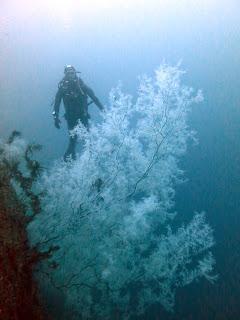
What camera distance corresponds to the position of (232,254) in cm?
828

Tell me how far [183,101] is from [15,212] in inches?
152

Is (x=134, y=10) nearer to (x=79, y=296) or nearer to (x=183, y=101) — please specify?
(x=183, y=101)

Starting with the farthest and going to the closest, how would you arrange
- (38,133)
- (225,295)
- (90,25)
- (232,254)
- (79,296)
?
(90,25) < (38,133) < (232,254) < (225,295) < (79,296)

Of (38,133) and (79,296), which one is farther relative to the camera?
(38,133)

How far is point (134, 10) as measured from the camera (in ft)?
82.9

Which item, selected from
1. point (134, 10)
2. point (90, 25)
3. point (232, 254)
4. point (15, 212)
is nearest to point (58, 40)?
point (90, 25)

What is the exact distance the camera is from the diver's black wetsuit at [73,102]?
6.58 m

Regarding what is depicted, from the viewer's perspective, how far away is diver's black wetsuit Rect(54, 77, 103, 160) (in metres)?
6.58

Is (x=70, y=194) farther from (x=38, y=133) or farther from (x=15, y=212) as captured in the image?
(x=38, y=133)

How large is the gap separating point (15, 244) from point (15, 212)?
0.31 meters

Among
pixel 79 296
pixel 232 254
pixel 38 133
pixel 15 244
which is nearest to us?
pixel 15 244

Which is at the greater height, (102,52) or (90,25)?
(102,52)

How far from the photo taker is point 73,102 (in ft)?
21.6

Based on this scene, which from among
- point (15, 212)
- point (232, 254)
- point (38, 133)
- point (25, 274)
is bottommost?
point (25, 274)
